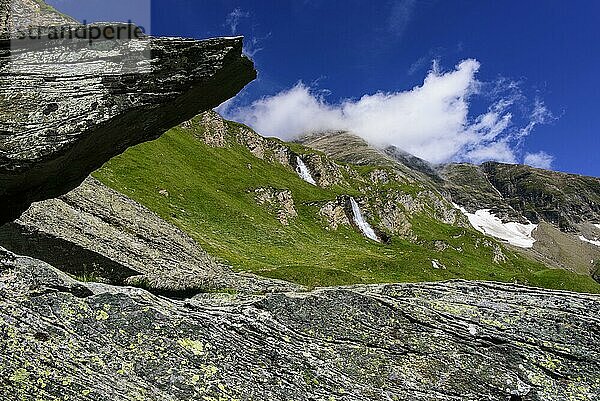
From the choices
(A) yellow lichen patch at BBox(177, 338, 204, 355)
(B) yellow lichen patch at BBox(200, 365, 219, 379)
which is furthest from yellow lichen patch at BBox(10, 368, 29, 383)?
(B) yellow lichen patch at BBox(200, 365, 219, 379)

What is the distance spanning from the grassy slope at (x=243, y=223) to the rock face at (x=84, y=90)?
4160 centimetres

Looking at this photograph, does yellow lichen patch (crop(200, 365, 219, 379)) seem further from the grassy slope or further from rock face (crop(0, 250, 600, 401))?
the grassy slope

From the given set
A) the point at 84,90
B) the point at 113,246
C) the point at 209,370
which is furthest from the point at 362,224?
the point at 209,370

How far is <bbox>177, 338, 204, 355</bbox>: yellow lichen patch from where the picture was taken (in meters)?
11.9

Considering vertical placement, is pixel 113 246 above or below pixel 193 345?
above

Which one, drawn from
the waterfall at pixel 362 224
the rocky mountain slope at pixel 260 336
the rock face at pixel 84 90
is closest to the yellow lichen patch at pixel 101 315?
the rocky mountain slope at pixel 260 336

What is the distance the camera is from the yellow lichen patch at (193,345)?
39.1ft

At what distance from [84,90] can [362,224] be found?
151 meters

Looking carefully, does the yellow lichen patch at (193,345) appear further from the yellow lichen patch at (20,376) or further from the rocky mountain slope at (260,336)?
the yellow lichen patch at (20,376)

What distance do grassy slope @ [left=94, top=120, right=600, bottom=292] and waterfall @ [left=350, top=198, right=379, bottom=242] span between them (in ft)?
30.1

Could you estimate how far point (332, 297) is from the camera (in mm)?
14359

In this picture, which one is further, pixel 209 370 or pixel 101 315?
pixel 101 315

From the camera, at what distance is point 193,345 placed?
39.4 ft

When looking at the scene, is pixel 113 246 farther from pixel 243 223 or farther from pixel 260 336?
pixel 243 223
